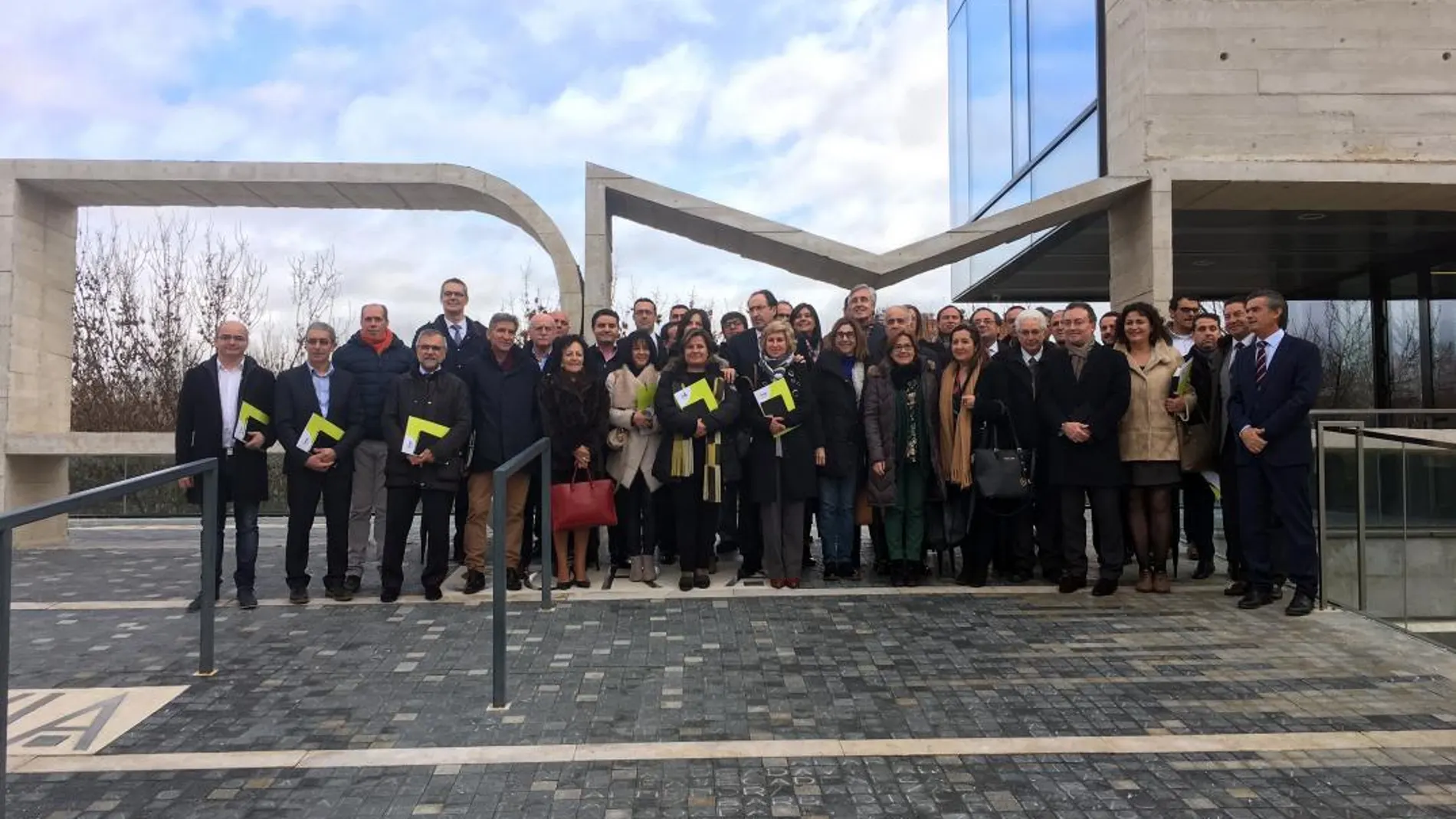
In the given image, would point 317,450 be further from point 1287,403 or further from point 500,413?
point 1287,403

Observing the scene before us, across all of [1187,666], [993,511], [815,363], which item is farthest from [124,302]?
[1187,666]

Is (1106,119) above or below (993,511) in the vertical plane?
above

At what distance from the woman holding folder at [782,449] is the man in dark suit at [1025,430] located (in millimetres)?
1141

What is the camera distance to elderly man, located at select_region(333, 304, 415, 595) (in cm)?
612

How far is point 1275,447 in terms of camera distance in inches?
215

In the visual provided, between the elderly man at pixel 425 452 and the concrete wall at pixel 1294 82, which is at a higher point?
the concrete wall at pixel 1294 82

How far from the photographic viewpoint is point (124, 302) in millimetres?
16625

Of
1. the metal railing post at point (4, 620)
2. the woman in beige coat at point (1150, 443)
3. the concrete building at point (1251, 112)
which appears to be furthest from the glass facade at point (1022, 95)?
the metal railing post at point (4, 620)

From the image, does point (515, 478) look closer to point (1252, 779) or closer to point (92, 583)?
point (92, 583)

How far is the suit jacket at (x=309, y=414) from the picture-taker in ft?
19.4

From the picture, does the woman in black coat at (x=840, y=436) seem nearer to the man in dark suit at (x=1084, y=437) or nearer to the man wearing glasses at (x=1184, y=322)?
the man in dark suit at (x=1084, y=437)

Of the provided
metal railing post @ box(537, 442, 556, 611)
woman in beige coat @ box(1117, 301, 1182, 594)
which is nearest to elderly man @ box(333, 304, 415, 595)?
metal railing post @ box(537, 442, 556, 611)

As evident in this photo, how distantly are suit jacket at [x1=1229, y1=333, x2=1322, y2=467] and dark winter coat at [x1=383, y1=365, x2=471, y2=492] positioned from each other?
4926mm

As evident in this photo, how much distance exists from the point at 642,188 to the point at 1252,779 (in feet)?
20.7
